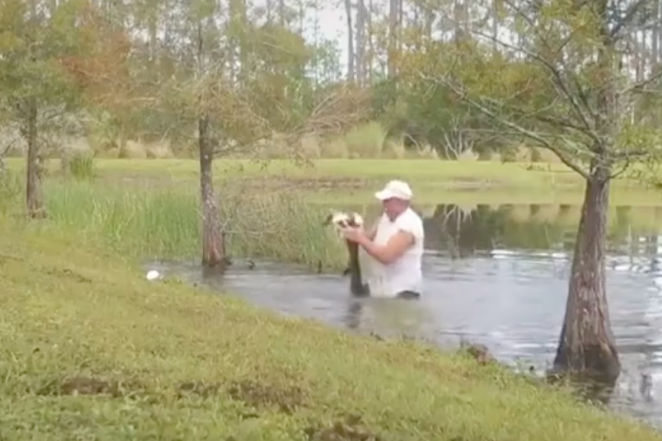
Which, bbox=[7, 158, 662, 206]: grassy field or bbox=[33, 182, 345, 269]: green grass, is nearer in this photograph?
bbox=[33, 182, 345, 269]: green grass

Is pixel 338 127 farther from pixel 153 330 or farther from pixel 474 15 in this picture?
pixel 153 330

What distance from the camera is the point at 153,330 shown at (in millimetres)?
8570

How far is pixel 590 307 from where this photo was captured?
480 inches

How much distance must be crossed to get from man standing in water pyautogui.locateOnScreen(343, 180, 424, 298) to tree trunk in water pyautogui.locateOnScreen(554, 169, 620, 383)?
8.51 feet

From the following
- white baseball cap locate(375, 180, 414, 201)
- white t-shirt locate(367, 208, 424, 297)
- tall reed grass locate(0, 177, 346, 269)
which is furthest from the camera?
tall reed grass locate(0, 177, 346, 269)

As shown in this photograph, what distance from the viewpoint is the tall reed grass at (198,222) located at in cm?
2116

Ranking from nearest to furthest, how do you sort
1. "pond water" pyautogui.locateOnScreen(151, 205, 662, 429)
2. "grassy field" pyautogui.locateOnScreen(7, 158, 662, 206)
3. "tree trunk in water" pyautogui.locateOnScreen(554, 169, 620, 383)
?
"tree trunk in water" pyautogui.locateOnScreen(554, 169, 620, 383) → "pond water" pyautogui.locateOnScreen(151, 205, 662, 429) → "grassy field" pyautogui.locateOnScreen(7, 158, 662, 206)

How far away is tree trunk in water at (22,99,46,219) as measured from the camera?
20578 millimetres

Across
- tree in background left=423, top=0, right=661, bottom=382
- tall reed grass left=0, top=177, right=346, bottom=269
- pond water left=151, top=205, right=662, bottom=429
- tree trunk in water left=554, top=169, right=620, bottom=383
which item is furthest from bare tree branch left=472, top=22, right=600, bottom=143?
tall reed grass left=0, top=177, right=346, bottom=269

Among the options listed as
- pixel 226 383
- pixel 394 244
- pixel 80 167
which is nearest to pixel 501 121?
pixel 394 244

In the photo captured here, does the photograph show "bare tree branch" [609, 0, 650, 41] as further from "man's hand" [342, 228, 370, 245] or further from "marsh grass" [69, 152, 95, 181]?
"marsh grass" [69, 152, 95, 181]

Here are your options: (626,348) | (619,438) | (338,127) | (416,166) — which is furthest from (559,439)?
(416,166)

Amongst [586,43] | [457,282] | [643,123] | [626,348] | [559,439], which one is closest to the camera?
[559,439]

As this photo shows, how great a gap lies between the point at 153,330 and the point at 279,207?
43.2 ft
